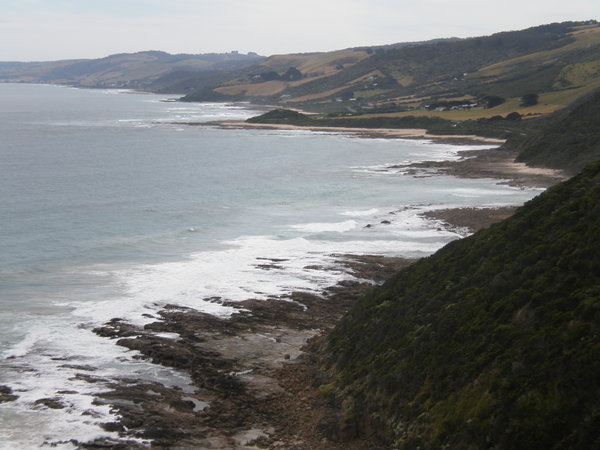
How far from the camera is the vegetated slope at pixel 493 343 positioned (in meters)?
10.4

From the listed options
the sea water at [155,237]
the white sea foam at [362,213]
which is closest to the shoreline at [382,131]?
the sea water at [155,237]

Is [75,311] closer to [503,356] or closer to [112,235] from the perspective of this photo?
[112,235]

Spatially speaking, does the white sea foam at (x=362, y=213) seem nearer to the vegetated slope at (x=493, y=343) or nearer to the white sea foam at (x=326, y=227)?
the white sea foam at (x=326, y=227)

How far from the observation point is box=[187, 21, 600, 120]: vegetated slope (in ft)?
348

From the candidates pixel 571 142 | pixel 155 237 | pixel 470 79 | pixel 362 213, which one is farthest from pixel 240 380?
pixel 470 79

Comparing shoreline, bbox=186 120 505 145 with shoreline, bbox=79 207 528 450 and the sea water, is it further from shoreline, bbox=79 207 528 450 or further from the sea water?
shoreline, bbox=79 207 528 450

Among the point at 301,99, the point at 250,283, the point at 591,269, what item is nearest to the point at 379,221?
the point at 250,283

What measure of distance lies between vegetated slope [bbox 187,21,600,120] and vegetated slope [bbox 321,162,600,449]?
81.7 m

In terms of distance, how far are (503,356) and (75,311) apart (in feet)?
49.9

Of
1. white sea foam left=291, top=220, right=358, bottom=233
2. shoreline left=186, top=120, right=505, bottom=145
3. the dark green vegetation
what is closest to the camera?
white sea foam left=291, top=220, right=358, bottom=233

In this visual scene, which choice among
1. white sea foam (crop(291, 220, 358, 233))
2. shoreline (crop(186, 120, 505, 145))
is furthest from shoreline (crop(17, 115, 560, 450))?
shoreline (crop(186, 120, 505, 145))

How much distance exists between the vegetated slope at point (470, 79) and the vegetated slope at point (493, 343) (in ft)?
268

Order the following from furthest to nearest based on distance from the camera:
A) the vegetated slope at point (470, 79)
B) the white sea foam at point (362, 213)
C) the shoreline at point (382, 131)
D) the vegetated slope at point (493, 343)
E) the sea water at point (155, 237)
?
the vegetated slope at point (470, 79) < the shoreline at point (382, 131) < the white sea foam at point (362, 213) < the sea water at point (155, 237) < the vegetated slope at point (493, 343)

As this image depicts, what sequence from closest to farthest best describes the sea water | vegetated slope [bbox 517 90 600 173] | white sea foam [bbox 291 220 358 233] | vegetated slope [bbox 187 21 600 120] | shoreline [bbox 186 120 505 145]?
the sea water
white sea foam [bbox 291 220 358 233]
vegetated slope [bbox 517 90 600 173]
shoreline [bbox 186 120 505 145]
vegetated slope [bbox 187 21 600 120]
